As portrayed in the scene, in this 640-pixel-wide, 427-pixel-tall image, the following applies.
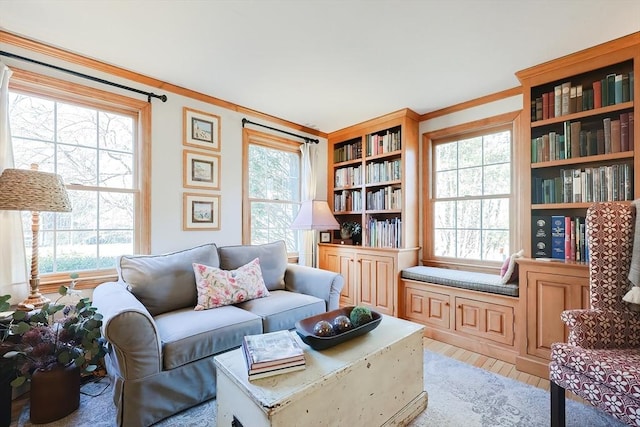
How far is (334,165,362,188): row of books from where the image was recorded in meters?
3.76

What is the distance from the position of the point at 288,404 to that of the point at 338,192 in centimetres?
321

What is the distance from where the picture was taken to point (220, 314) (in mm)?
2033

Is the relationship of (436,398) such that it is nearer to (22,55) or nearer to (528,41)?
(528,41)

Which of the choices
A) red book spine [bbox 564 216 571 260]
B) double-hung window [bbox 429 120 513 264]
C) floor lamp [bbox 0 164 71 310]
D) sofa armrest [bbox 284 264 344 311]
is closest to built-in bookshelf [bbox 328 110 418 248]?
double-hung window [bbox 429 120 513 264]

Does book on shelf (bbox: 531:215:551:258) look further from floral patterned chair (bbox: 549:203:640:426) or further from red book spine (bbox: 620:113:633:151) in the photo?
red book spine (bbox: 620:113:633:151)

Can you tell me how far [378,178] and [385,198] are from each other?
0.26 meters

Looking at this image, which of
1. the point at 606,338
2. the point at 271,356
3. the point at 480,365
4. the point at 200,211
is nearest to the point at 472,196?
the point at 480,365

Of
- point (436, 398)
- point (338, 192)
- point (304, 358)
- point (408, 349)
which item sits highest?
point (338, 192)

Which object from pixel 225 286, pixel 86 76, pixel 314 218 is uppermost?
pixel 86 76

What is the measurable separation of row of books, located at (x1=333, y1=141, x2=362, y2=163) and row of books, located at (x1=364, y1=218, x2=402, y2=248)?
0.90 metres

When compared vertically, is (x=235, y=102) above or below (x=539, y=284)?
above

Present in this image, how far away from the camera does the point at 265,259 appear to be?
9.25 feet

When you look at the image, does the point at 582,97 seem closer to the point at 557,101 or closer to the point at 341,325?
the point at 557,101

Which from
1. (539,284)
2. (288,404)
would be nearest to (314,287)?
(288,404)
